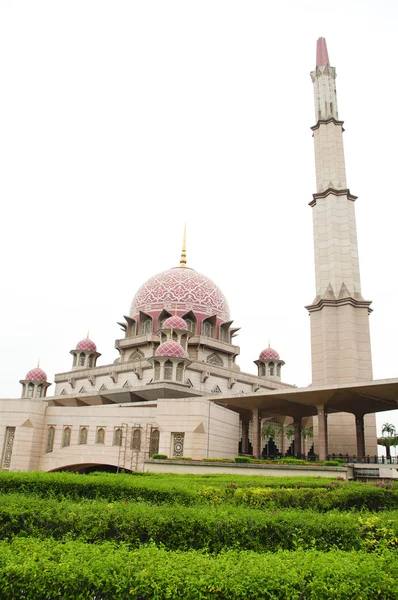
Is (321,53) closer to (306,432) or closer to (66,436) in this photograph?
(306,432)

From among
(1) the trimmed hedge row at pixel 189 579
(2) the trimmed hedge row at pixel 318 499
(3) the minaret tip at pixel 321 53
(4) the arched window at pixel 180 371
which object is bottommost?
(1) the trimmed hedge row at pixel 189 579

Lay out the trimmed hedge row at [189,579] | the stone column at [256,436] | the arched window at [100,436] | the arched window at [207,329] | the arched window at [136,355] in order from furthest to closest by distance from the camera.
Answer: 1. the arched window at [207,329]
2. the arched window at [136,355]
3. the stone column at [256,436]
4. the arched window at [100,436]
5. the trimmed hedge row at [189,579]

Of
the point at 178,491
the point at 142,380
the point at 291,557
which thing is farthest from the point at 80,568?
the point at 142,380

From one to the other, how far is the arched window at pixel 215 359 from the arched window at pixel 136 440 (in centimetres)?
1236

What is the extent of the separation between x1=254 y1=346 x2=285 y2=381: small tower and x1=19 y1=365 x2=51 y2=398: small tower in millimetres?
17283

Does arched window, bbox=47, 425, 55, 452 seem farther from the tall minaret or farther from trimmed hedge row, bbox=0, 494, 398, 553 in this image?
trimmed hedge row, bbox=0, 494, 398, 553

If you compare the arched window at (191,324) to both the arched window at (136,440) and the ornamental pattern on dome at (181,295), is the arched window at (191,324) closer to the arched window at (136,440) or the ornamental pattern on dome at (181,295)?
the ornamental pattern on dome at (181,295)

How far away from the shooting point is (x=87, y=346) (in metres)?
39.3

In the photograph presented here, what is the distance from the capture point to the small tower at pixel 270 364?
131 feet

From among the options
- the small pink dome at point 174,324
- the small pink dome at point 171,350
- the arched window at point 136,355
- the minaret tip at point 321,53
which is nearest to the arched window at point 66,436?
the small pink dome at point 171,350

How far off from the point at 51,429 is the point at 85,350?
46.2 ft

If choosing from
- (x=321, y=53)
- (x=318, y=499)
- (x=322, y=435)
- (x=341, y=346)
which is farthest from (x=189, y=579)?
(x=321, y=53)

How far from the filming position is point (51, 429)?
2536cm

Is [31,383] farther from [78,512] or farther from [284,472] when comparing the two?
[78,512]
